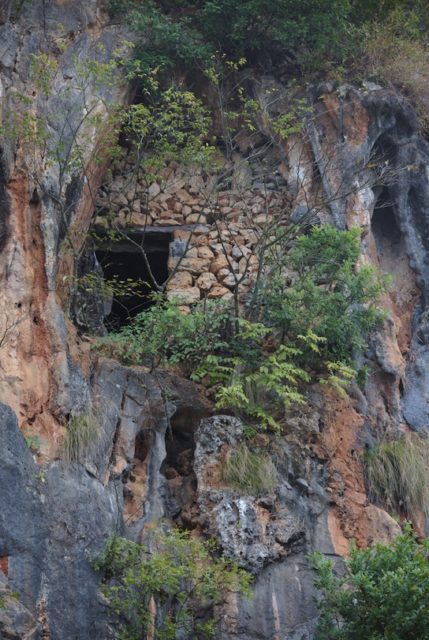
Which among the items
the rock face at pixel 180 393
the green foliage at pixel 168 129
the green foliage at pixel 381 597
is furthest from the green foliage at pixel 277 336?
the green foliage at pixel 381 597

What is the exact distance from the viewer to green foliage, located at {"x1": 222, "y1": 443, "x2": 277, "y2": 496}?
1088 cm

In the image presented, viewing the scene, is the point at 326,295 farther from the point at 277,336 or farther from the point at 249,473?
the point at 249,473

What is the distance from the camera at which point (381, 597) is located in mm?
8945

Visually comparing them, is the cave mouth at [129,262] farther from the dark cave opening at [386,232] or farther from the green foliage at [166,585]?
the green foliage at [166,585]

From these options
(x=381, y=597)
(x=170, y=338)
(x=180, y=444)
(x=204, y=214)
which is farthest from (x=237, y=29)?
(x=381, y=597)

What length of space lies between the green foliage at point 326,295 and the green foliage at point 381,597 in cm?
299

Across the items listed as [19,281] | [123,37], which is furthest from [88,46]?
[19,281]

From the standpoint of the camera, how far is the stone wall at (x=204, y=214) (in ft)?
44.0

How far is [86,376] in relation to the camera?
11.3 meters

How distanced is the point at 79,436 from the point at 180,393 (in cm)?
172

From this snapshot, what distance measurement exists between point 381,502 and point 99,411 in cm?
334

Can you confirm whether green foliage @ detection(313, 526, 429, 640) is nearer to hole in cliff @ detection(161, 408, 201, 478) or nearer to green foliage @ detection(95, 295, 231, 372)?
hole in cliff @ detection(161, 408, 201, 478)

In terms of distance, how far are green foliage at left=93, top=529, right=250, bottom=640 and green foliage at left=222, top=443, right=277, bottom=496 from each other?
0.94 m

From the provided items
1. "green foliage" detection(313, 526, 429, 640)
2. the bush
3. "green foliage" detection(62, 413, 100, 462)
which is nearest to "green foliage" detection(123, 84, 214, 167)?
the bush
